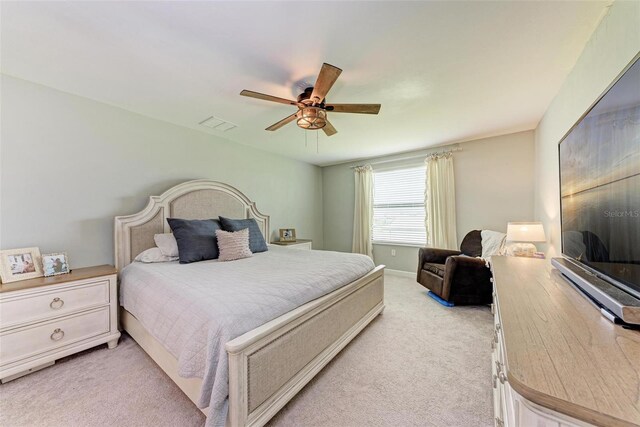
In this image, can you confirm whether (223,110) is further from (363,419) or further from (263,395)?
(363,419)

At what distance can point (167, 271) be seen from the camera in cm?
204

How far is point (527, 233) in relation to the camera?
2.55m

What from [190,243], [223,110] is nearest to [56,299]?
[190,243]

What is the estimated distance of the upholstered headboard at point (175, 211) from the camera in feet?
8.19

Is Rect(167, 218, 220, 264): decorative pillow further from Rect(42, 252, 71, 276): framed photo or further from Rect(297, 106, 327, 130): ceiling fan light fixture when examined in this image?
Rect(297, 106, 327, 130): ceiling fan light fixture

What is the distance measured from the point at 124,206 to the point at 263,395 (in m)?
2.48

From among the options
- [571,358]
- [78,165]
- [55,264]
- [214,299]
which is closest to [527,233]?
[571,358]

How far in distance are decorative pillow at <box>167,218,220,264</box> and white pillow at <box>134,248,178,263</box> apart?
0.58ft

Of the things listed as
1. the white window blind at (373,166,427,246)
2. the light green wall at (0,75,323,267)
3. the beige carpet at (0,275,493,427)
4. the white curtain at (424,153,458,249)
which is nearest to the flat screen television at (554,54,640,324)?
the beige carpet at (0,275,493,427)

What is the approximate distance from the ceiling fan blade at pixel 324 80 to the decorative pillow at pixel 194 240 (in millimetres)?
1813

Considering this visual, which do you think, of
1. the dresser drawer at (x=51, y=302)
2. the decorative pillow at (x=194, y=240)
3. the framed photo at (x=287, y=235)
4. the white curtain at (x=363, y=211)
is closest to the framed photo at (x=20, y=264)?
the dresser drawer at (x=51, y=302)

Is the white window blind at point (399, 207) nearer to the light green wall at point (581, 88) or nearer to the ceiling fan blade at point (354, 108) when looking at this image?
the light green wall at point (581, 88)

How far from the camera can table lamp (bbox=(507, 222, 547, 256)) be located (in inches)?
99.2

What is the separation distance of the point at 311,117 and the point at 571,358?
202 cm
